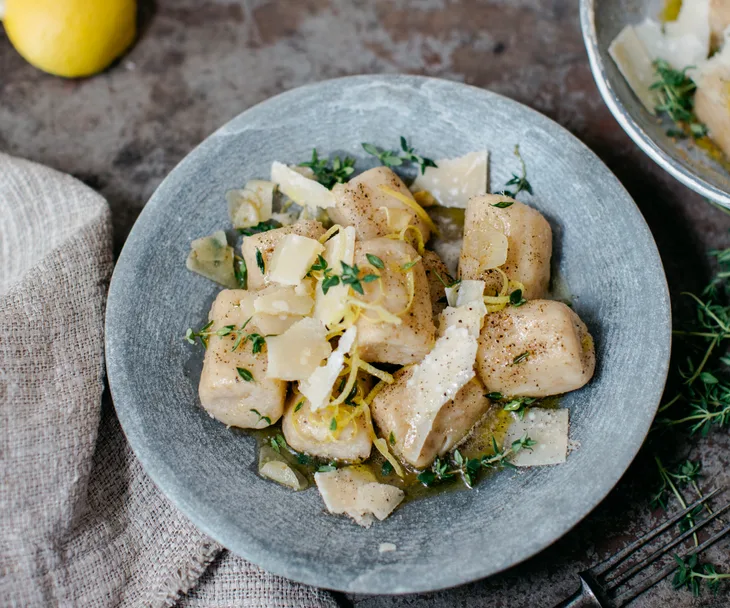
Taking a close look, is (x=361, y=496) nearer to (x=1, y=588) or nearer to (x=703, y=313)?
(x=1, y=588)

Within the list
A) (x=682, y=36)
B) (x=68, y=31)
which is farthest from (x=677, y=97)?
(x=68, y=31)

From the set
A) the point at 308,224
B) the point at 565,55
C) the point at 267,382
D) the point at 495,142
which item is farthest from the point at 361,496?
the point at 565,55

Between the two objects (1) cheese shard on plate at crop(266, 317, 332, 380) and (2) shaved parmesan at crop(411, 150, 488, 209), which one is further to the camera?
(2) shaved parmesan at crop(411, 150, 488, 209)

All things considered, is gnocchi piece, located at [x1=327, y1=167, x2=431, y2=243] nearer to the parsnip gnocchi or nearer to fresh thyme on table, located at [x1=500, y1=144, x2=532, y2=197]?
the parsnip gnocchi

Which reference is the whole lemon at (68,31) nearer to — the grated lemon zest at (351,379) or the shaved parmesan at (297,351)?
the shaved parmesan at (297,351)

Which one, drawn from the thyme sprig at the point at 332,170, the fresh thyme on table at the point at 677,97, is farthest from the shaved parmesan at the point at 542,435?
the fresh thyme on table at the point at 677,97

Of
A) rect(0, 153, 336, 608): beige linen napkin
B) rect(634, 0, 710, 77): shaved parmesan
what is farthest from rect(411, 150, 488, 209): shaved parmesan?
rect(0, 153, 336, 608): beige linen napkin

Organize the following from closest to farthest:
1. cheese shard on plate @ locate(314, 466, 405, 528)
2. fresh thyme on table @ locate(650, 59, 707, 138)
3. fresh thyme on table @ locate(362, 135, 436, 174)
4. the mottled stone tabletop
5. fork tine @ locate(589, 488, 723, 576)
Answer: cheese shard on plate @ locate(314, 466, 405, 528), fork tine @ locate(589, 488, 723, 576), fresh thyme on table @ locate(362, 135, 436, 174), fresh thyme on table @ locate(650, 59, 707, 138), the mottled stone tabletop
